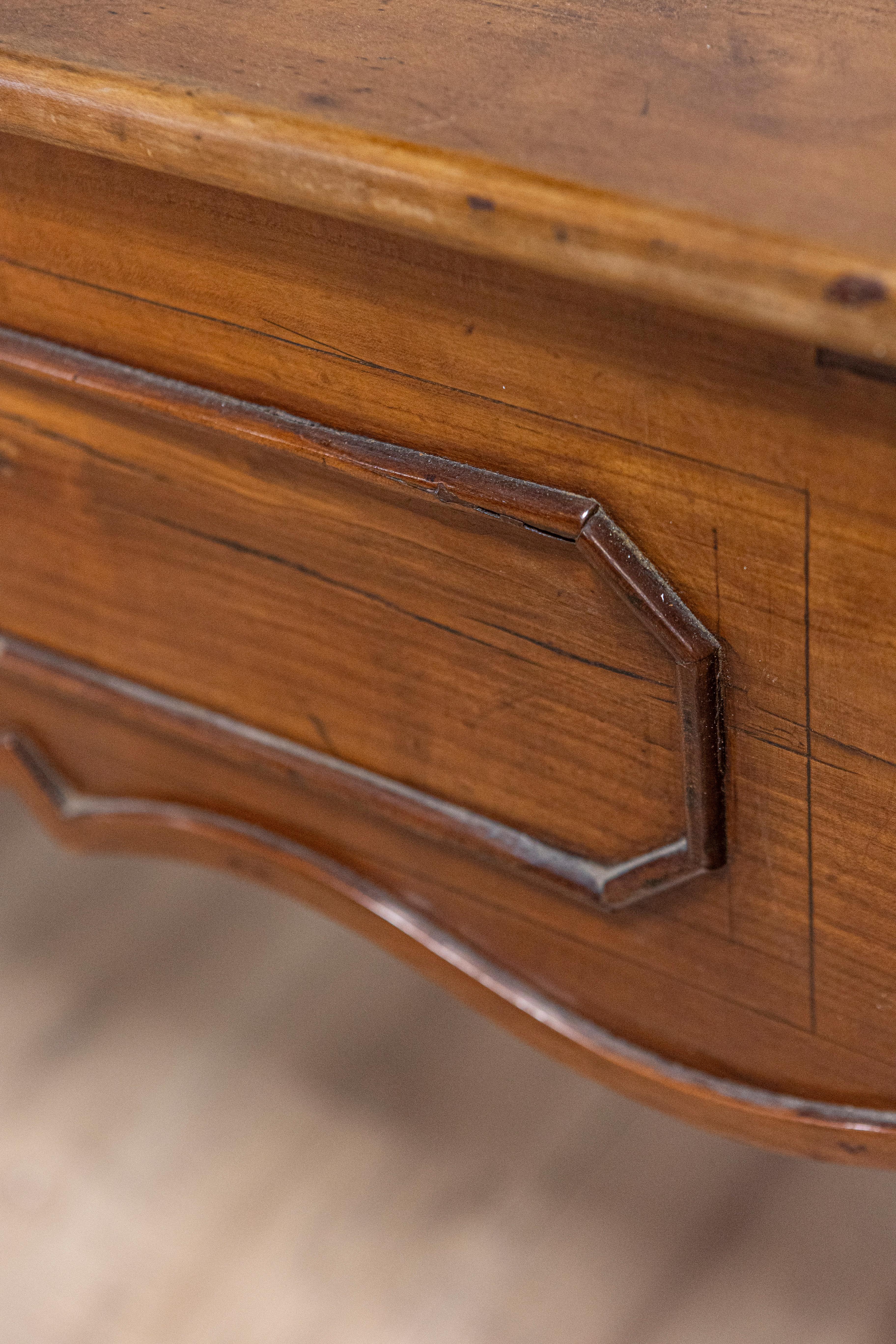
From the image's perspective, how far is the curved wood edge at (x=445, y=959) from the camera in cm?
67

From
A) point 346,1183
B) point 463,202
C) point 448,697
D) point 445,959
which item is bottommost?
point 346,1183

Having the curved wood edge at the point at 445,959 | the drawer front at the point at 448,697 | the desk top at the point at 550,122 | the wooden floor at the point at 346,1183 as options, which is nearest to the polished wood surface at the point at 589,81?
the desk top at the point at 550,122

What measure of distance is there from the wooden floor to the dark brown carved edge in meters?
0.42

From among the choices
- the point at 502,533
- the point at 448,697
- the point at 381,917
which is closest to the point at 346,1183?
the point at 381,917

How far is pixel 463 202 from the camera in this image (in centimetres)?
47

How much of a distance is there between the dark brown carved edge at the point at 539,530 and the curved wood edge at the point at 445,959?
0.08m

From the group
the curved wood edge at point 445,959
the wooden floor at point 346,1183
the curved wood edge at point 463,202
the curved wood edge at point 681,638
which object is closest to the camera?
the curved wood edge at point 463,202

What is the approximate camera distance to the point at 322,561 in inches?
26.0

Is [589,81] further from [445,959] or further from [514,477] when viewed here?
[445,959]

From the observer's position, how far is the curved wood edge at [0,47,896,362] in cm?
43

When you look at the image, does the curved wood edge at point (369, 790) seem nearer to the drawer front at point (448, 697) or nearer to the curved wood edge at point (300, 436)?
the drawer front at point (448, 697)

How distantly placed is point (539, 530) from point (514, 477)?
0.07 ft

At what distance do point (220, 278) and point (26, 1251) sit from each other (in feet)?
2.35

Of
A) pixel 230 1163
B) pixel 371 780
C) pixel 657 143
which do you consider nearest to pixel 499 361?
pixel 657 143
